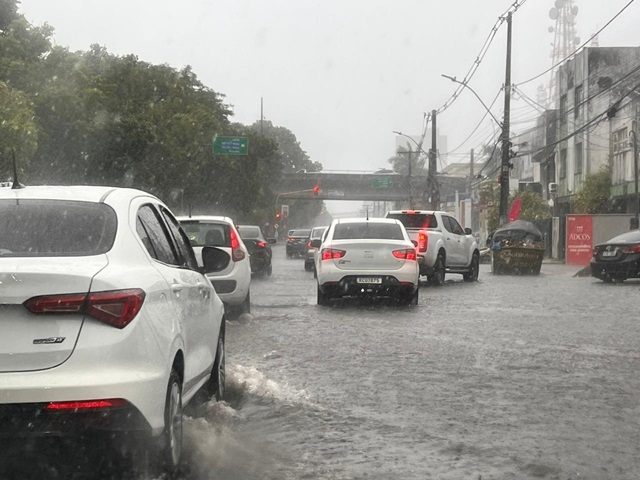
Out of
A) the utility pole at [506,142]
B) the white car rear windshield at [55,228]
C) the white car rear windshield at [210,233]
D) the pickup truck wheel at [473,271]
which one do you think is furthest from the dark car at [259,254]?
the white car rear windshield at [55,228]

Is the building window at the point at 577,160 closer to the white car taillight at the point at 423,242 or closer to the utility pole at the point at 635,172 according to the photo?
the utility pole at the point at 635,172

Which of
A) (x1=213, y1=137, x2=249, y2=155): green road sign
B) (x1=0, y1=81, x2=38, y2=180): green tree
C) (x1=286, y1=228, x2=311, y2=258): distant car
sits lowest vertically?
(x1=286, y1=228, x2=311, y2=258): distant car

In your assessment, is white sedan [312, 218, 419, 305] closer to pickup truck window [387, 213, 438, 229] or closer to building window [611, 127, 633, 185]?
pickup truck window [387, 213, 438, 229]

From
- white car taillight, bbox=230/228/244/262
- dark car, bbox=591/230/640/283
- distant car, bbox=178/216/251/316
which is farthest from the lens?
dark car, bbox=591/230/640/283

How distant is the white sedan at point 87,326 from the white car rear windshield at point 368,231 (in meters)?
13.3

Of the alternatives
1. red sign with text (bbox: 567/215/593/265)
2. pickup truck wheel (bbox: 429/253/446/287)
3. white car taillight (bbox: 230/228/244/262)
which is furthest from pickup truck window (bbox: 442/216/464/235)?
red sign with text (bbox: 567/215/593/265)

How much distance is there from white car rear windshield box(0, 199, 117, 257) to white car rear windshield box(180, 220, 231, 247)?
9714 millimetres

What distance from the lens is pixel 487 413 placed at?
7.98 metres

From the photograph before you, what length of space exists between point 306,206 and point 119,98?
265ft

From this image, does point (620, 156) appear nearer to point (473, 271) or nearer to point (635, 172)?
point (635, 172)

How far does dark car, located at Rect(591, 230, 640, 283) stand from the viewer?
26219 millimetres

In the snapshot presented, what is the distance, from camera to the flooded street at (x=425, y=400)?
Answer: 6398mm

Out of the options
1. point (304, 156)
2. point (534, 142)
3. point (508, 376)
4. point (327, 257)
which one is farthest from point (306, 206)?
point (508, 376)

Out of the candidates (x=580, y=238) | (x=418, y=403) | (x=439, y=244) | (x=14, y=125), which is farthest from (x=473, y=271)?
(x=418, y=403)
